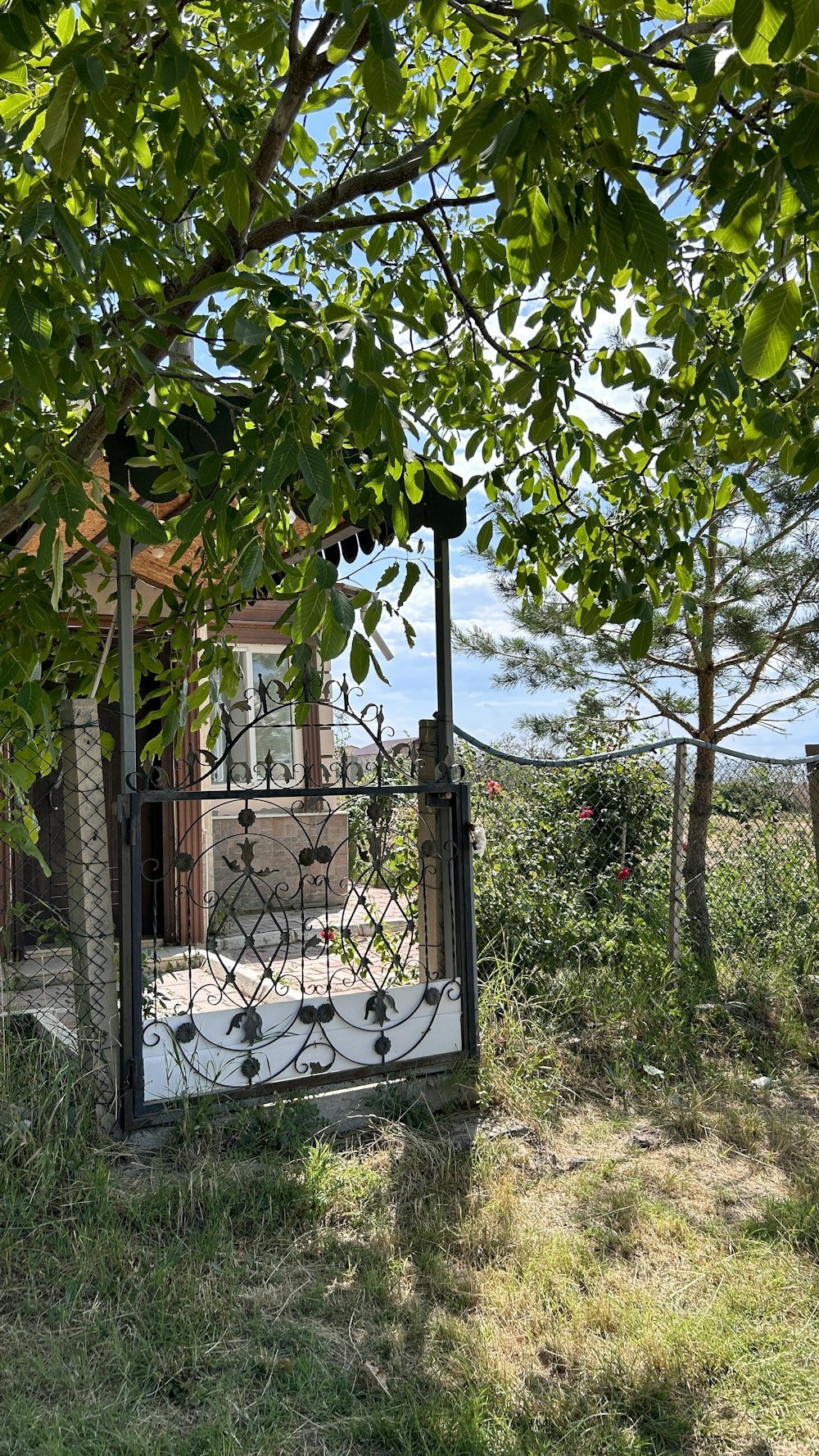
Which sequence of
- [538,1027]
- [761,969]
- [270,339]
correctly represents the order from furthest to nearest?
[761,969], [538,1027], [270,339]

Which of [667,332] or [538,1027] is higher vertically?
[667,332]

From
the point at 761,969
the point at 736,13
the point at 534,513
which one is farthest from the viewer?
the point at 761,969

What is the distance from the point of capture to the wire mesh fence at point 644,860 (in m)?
5.86

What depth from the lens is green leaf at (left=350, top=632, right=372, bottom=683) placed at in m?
2.21

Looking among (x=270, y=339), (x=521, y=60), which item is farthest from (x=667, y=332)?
(x=270, y=339)

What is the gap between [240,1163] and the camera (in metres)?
3.71

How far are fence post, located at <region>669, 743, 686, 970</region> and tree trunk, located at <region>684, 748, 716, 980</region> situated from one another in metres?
0.27

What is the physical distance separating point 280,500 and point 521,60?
50.6 inches

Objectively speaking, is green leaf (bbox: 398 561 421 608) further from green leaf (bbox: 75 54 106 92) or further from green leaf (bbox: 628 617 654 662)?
green leaf (bbox: 75 54 106 92)

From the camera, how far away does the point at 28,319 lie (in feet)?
6.68

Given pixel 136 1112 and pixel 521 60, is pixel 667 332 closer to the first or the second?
pixel 521 60

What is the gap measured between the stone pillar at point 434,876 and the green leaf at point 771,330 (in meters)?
2.93

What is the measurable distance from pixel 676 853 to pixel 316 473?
13.6ft

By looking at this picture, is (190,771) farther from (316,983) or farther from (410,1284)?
(410,1284)
